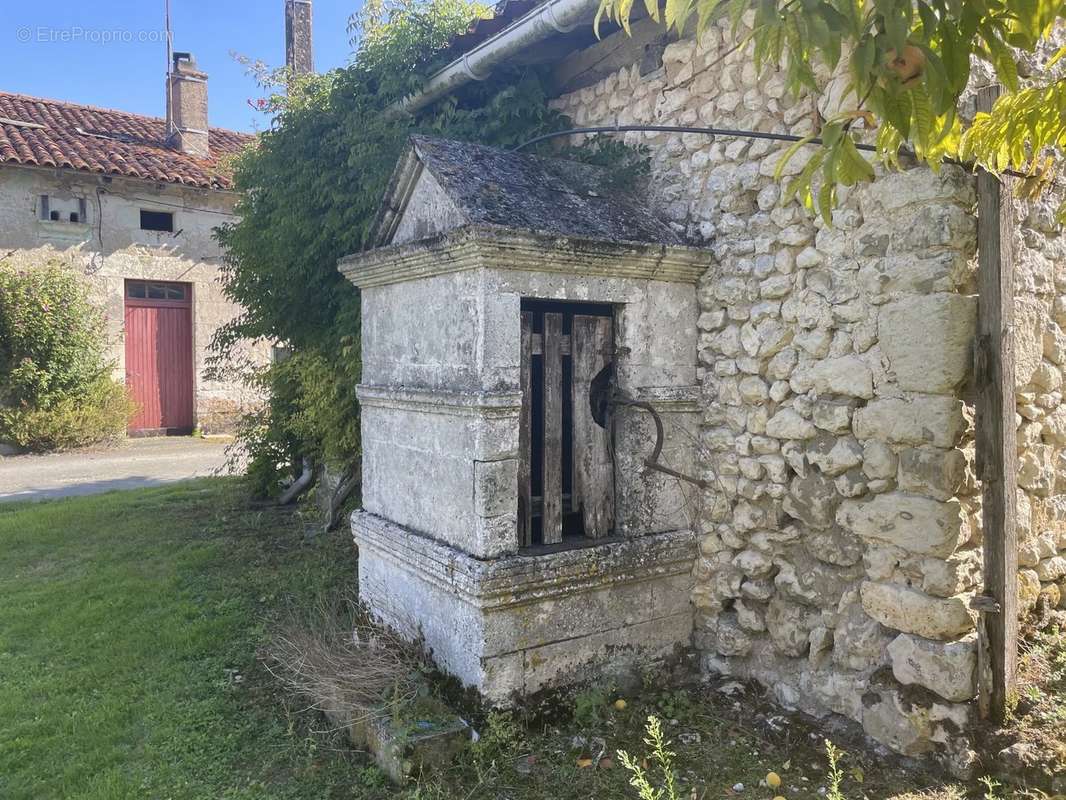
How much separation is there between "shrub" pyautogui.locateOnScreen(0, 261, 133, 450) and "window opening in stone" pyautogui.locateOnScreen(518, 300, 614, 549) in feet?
35.0

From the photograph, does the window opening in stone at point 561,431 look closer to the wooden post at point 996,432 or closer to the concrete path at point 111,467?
the wooden post at point 996,432

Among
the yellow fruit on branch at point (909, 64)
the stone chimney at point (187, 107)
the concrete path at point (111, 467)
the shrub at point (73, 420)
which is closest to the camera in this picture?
the yellow fruit on branch at point (909, 64)

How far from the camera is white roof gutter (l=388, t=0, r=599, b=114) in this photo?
12.8 ft

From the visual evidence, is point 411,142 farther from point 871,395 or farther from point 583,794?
point 583,794

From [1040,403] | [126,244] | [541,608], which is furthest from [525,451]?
[126,244]

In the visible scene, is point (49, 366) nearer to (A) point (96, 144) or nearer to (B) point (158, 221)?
(B) point (158, 221)

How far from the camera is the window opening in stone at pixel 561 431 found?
145 inches

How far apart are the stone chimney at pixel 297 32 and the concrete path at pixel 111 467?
5.28 meters

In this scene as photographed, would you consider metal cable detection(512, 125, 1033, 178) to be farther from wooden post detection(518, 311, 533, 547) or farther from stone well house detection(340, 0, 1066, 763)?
wooden post detection(518, 311, 533, 547)

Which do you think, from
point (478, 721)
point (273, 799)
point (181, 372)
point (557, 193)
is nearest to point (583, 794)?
point (478, 721)

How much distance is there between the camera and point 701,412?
3820mm

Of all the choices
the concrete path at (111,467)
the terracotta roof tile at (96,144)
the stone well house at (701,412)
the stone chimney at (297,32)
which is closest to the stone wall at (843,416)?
the stone well house at (701,412)

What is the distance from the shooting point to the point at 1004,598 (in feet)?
9.21

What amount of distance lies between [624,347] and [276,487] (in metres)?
5.17
